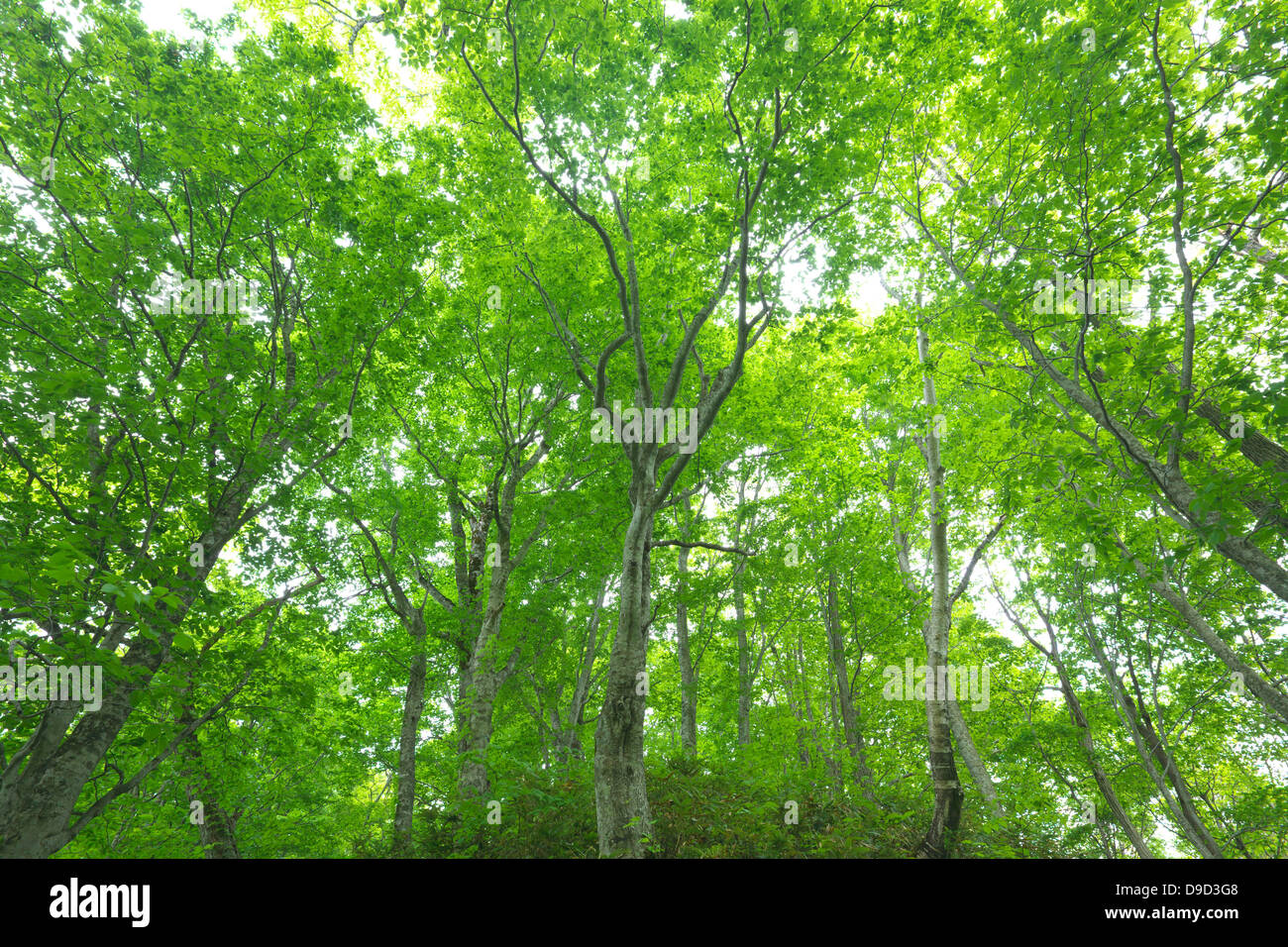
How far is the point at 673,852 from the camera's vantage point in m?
7.02

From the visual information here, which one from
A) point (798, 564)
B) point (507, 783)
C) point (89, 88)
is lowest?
point (507, 783)

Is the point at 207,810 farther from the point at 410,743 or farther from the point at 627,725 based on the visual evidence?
the point at 627,725

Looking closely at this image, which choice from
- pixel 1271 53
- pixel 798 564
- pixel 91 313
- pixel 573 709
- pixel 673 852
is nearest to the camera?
pixel 1271 53

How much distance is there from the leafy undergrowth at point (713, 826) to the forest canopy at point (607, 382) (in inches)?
2.9

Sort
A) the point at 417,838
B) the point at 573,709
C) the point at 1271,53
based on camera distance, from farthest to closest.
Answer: the point at 573,709 → the point at 417,838 → the point at 1271,53

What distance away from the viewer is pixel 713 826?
745 centimetres

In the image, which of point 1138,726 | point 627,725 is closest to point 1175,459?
point 627,725

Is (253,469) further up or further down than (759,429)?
further down

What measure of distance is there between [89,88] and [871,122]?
970 centimetres

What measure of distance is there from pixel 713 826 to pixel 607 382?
705 cm

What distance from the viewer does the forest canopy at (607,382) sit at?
5.82 metres

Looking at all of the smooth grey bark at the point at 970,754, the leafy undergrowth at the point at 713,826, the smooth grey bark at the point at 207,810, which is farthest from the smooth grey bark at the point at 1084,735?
the smooth grey bark at the point at 207,810
